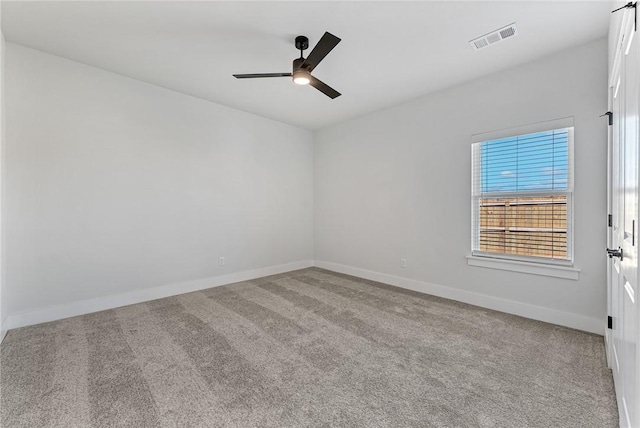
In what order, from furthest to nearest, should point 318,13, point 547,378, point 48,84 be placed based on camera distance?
1. point 48,84
2. point 318,13
3. point 547,378

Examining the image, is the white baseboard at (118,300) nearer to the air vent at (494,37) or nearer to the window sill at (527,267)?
the window sill at (527,267)

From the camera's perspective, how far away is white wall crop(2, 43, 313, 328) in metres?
2.93

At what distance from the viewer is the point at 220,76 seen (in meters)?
3.50

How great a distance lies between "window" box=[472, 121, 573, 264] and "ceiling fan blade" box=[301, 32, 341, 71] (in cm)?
235

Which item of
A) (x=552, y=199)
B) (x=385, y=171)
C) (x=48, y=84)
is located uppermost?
(x=48, y=84)

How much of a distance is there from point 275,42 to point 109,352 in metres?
3.28

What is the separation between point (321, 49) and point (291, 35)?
0.55 m

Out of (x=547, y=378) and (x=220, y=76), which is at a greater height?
(x=220, y=76)

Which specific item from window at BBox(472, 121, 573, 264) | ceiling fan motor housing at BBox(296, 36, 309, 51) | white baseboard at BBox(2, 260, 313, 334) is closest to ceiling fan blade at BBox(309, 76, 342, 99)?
ceiling fan motor housing at BBox(296, 36, 309, 51)

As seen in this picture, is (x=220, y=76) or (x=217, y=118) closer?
(x=220, y=76)

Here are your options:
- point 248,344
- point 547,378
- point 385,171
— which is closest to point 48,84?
point 248,344

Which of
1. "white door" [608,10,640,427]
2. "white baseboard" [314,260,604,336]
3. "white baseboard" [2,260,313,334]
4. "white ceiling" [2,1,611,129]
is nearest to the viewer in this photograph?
"white door" [608,10,640,427]

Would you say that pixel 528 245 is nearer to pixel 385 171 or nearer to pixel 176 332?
pixel 385 171

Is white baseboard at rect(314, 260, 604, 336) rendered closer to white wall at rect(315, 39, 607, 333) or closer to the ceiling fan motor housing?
white wall at rect(315, 39, 607, 333)
